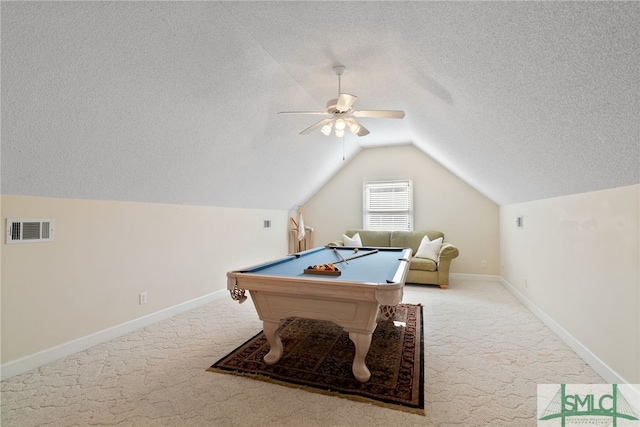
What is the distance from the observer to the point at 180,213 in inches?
155

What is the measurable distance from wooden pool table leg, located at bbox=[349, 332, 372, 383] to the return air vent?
2.70 meters

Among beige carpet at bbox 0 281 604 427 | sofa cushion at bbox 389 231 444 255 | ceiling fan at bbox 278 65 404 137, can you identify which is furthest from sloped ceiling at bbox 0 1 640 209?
sofa cushion at bbox 389 231 444 255

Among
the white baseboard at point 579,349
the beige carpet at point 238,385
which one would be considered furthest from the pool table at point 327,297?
the white baseboard at point 579,349

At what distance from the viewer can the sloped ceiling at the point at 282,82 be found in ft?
5.12

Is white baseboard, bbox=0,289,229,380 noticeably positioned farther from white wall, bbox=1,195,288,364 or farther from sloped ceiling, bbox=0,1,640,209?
sloped ceiling, bbox=0,1,640,209

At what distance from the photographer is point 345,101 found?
2.69 metres

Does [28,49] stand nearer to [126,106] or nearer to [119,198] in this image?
[126,106]

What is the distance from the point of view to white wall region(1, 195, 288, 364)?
242cm

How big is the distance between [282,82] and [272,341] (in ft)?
8.40

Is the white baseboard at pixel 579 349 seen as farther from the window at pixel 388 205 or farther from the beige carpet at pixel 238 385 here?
the window at pixel 388 205

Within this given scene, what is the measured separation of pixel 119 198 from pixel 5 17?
1887mm

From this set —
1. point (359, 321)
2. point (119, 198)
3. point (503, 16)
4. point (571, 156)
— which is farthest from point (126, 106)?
point (571, 156)

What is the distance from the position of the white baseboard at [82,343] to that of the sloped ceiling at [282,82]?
1340 millimetres

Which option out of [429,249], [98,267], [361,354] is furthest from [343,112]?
[429,249]
